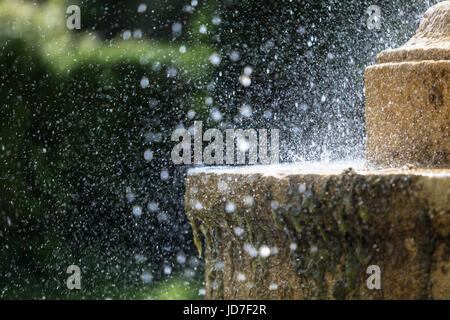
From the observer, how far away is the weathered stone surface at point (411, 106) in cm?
175

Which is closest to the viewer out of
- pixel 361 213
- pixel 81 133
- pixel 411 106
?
pixel 361 213

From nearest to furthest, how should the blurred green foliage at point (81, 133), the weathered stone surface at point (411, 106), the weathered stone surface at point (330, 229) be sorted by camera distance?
the weathered stone surface at point (330, 229) → the weathered stone surface at point (411, 106) → the blurred green foliage at point (81, 133)

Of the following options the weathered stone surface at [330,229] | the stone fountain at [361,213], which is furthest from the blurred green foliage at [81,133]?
the weathered stone surface at [330,229]

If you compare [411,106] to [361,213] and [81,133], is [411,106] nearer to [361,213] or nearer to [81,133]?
[361,213]

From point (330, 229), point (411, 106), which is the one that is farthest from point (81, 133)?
point (330, 229)

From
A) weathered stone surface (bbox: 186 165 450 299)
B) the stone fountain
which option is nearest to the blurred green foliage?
the stone fountain

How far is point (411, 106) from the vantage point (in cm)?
178

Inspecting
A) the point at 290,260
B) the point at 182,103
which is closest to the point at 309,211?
the point at 290,260

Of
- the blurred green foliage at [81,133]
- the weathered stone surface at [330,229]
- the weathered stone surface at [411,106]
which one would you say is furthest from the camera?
the blurred green foliage at [81,133]

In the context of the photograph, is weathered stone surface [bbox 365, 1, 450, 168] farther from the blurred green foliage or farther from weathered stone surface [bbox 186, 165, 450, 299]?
the blurred green foliage

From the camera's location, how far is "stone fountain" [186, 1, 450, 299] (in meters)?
1.39

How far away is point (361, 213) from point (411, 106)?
0.54m

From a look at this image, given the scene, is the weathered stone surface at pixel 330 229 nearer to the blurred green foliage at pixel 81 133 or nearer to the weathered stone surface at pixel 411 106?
the weathered stone surface at pixel 411 106

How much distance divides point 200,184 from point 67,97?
11.4 feet
